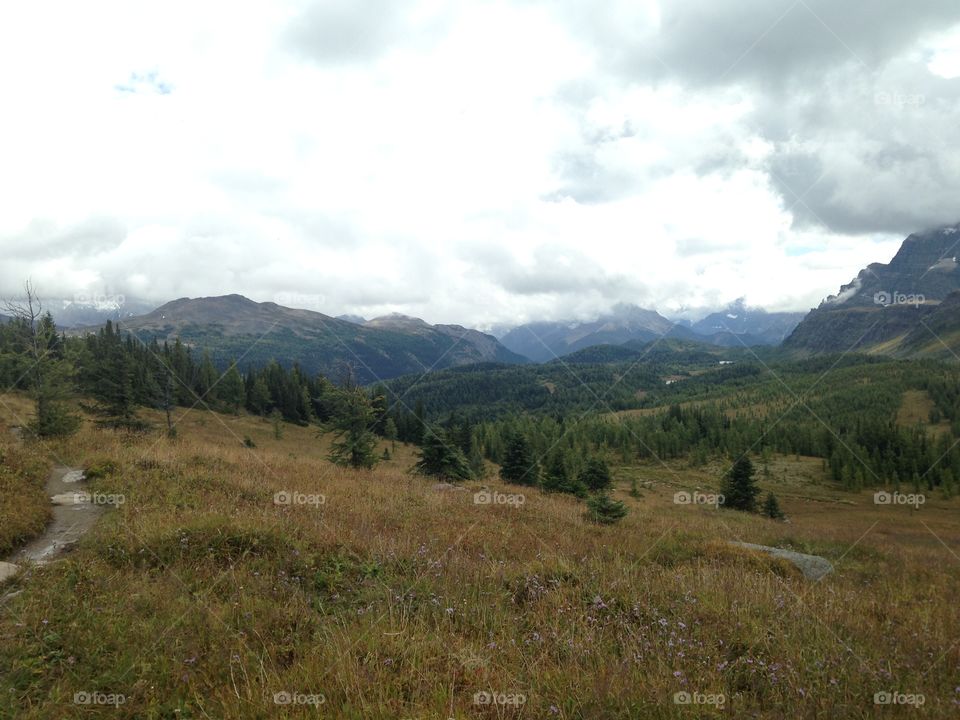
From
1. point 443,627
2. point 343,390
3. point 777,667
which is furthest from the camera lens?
point 343,390

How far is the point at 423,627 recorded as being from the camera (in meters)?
4.97

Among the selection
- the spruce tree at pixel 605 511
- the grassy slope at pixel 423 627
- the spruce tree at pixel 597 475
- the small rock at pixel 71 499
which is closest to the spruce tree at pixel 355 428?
the spruce tree at pixel 605 511

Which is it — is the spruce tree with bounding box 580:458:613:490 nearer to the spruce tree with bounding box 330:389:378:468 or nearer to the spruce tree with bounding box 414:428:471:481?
the spruce tree with bounding box 414:428:471:481

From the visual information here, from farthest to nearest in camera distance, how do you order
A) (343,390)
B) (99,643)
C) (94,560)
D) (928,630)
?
(343,390) < (94,560) < (928,630) < (99,643)

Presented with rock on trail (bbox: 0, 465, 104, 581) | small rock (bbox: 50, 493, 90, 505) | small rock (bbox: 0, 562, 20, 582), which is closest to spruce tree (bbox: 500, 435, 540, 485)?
rock on trail (bbox: 0, 465, 104, 581)

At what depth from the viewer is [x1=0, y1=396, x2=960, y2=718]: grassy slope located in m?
3.96

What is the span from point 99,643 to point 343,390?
2136 centimetres

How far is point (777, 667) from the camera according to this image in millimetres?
4410

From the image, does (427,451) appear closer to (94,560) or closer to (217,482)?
(217,482)

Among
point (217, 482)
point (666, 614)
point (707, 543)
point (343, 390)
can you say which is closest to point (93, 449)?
point (217, 482)

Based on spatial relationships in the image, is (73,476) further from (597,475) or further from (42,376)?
(597,475)

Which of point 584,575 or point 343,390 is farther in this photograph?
point 343,390

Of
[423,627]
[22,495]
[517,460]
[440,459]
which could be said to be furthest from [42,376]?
[517,460]

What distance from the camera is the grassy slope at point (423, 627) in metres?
3.96
